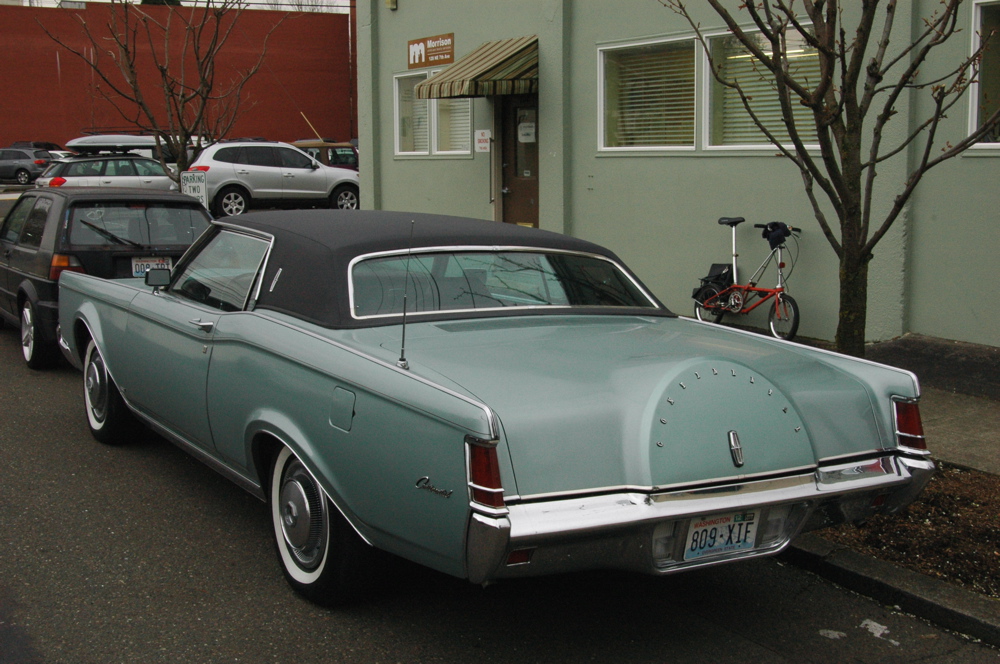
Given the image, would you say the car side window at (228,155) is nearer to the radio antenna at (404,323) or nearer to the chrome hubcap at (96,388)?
the chrome hubcap at (96,388)

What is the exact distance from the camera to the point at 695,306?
10.0 m

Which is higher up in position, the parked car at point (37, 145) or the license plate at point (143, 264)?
the parked car at point (37, 145)

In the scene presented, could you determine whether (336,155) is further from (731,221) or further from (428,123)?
(731,221)

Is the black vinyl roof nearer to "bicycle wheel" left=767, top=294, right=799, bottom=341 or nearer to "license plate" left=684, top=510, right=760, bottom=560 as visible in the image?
"license plate" left=684, top=510, right=760, bottom=560

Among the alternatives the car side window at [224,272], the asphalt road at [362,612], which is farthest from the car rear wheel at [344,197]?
the asphalt road at [362,612]

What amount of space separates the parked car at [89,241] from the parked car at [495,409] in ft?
11.6

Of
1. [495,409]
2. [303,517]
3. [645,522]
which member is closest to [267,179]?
[303,517]

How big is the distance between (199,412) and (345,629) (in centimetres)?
145

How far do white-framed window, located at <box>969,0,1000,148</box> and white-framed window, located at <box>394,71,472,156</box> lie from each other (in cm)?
670

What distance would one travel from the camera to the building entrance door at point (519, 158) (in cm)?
1224

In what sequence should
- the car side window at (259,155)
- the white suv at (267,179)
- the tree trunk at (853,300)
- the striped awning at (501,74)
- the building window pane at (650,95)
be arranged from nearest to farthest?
the tree trunk at (853,300)
the building window pane at (650,95)
the striped awning at (501,74)
the white suv at (267,179)
the car side window at (259,155)

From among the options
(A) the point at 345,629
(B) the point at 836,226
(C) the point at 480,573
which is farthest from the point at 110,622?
(B) the point at 836,226

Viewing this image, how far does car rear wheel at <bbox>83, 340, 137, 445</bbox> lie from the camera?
609 cm

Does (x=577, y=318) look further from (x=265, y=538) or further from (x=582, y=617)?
(x=265, y=538)
